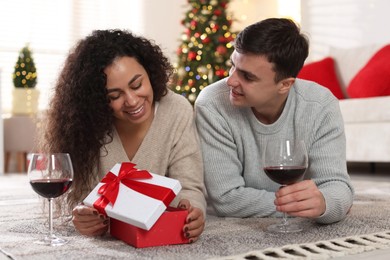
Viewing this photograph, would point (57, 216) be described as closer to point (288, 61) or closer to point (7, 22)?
point (288, 61)

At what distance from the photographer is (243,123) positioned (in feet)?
6.79

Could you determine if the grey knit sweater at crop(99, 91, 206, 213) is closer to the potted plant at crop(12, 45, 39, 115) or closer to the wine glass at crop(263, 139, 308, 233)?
the wine glass at crop(263, 139, 308, 233)

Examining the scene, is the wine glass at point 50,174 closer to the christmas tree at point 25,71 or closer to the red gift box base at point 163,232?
the red gift box base at point 163,232

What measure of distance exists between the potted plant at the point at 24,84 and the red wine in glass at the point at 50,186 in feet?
14.7

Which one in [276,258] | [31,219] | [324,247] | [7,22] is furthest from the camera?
[7,22]

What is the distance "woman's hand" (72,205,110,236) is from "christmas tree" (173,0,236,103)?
12.4 ft

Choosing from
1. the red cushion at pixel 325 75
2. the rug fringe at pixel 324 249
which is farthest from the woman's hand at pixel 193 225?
Answer: the red cushion at pixel 325 75

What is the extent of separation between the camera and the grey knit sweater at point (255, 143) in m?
1.97

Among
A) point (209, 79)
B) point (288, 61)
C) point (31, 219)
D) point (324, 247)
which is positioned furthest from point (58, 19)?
point (324, 247)

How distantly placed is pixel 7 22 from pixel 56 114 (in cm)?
438

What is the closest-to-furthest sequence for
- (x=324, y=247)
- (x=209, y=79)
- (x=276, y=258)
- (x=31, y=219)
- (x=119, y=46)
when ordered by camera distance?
(x=276, y=258)
(x=324, y=247)
(x=119, y=46)
(x=31, y=219)
(x=209, y=79)

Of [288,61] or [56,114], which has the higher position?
[288,61]

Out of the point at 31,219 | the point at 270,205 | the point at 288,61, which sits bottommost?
the point at 31,219

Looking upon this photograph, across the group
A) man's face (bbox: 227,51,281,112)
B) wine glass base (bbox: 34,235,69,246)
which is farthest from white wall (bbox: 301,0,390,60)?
wine glass base (bbox: 34,235,69,246)
